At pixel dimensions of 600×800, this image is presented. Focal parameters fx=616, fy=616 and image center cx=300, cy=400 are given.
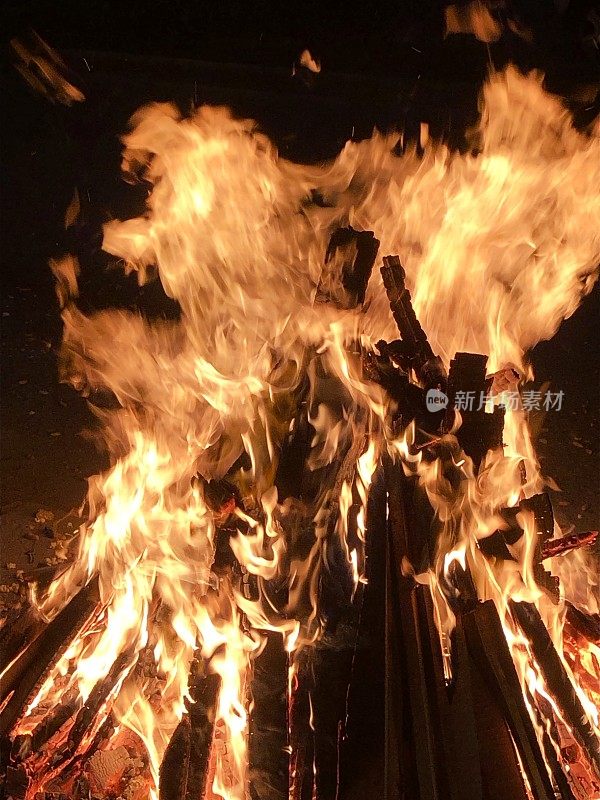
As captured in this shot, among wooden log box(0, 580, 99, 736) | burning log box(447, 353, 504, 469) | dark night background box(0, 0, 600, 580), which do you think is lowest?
wooden log box(0, 580, 99, 736)

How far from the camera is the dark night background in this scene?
237 inches

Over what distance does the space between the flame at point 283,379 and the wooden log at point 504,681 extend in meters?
0.11

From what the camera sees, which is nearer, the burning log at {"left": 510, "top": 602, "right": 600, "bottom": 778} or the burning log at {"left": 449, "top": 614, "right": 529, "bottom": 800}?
the burning log at {"left": 449, "top": 614, "right": 529, "bottom": 800}

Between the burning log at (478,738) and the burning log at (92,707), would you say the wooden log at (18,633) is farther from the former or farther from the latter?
the burning log at (478,738)

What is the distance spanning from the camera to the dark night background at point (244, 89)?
6027 millimetres

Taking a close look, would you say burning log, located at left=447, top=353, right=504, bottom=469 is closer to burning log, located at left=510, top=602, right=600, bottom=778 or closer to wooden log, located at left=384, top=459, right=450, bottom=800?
wooden log, located at left=384, top=459, right=450, bottom=800

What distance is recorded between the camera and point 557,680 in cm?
225

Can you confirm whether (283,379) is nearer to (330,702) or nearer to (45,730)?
(330,702)

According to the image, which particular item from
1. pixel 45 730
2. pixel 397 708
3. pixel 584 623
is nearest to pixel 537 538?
pixel 584 623

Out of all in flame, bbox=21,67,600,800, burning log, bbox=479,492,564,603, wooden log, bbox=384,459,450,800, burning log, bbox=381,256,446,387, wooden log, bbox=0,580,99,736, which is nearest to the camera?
wooden log, bbox=384,459,450,800

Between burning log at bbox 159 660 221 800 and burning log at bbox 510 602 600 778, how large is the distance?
3.95 ft

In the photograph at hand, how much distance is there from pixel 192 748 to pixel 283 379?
1.50 metres

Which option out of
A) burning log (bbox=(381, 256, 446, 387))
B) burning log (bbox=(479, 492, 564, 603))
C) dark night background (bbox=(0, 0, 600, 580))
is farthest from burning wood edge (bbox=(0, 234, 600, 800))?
dark night background (bbox=(0, 0, 600, 580))

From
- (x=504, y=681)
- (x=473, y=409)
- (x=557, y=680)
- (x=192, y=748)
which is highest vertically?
(x=473, y=409)
